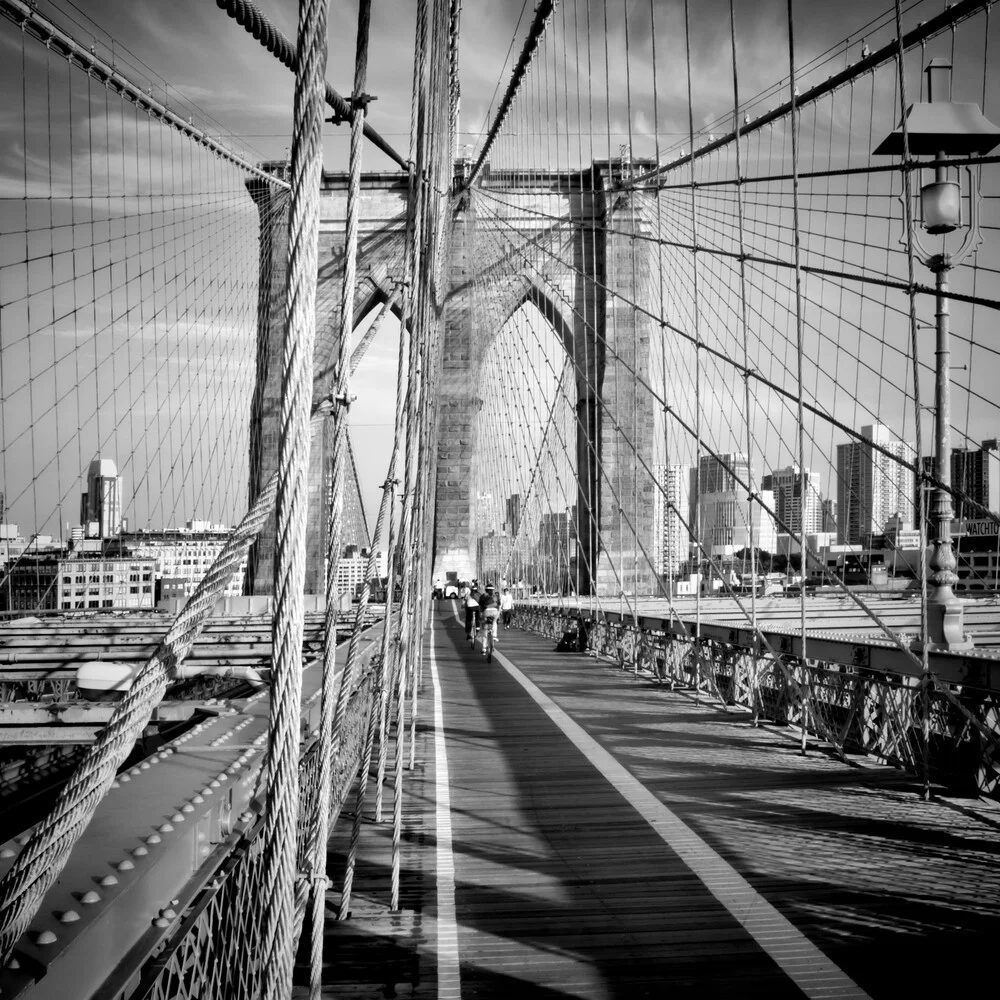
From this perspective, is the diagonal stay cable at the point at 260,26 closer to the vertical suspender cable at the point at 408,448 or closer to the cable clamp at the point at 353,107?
the cable clamp at the point at 353,107

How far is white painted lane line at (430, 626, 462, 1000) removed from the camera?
2984 mm

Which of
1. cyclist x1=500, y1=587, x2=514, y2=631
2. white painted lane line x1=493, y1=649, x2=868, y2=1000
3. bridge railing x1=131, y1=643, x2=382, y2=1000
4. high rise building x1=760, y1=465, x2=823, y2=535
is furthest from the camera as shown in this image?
cyclist x1=500, y1=587, x2=514, y2=631

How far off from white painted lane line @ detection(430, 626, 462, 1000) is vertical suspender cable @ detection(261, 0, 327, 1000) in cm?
153

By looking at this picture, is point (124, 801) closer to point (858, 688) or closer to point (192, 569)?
point (858, 688)

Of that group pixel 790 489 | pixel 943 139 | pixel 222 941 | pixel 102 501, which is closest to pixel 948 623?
pixel 943 139

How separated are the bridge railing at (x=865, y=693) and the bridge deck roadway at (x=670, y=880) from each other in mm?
206

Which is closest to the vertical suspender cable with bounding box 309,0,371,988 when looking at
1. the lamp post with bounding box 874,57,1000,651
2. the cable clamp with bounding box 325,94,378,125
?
the cable clamp with bounding box 325,94,378,125

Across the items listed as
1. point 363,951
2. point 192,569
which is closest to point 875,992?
point 363,951

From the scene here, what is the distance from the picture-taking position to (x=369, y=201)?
30.5 metres

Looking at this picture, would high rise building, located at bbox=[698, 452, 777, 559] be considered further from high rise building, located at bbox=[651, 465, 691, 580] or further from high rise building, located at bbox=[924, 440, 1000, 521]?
high rise building, located at bbox=[924, 440, 1000, 521]

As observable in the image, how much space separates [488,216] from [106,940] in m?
26.0

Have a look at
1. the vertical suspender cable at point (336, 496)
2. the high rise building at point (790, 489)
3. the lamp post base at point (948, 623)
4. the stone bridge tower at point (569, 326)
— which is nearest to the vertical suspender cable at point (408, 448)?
the vertical suspender cable at point (336, 496)

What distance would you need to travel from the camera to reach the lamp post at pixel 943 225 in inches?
280

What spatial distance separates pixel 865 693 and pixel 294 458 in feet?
17.1
